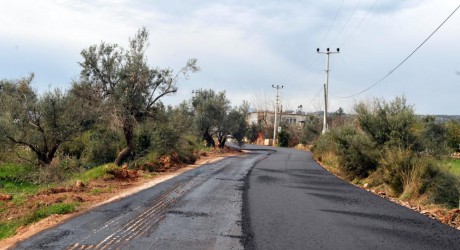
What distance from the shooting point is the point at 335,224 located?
920 cm

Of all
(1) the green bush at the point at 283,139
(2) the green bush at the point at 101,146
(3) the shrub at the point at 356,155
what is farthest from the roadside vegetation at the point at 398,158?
(1) the green bush at the point at 283,139

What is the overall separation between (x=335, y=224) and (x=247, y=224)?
1.78m

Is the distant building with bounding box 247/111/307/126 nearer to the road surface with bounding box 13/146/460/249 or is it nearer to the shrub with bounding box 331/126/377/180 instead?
the shrub with bounding box 331/126/377/180

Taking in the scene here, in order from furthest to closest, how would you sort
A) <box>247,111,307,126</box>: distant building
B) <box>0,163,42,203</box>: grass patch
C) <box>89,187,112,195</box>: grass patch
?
<box>247,111,307,126</box>: distant building < <box>0,163,42,203</box>: grass patch < <box>89,187,112,195</box>: grass patch

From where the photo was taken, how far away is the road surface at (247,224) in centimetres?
741

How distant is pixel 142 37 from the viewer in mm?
24609

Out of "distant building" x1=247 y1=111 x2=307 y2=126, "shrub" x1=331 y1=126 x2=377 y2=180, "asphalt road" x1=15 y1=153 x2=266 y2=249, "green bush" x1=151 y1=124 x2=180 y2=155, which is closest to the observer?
"asphalt road" x1=15 y1=153 x2=266 y2=249

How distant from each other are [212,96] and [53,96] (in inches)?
1195

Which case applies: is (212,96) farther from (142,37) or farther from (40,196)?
(40,196)

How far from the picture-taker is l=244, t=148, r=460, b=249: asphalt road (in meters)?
7.63

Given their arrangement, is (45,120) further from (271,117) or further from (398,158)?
(271,117)

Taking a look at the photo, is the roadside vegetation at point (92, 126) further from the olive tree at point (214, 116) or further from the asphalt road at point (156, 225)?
the olive tree at point (214, 116)

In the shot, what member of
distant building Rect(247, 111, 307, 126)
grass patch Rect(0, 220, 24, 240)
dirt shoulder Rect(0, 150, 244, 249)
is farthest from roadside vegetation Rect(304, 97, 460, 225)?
distant building Rect(247, 111, 307, 126)

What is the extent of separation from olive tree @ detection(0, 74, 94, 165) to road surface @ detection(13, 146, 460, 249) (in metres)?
12.7
